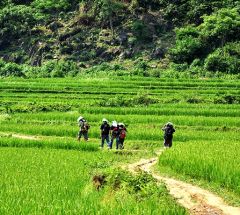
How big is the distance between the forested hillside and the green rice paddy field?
25.2 ft

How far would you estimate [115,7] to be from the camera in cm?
6019

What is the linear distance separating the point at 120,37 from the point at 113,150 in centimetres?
4105

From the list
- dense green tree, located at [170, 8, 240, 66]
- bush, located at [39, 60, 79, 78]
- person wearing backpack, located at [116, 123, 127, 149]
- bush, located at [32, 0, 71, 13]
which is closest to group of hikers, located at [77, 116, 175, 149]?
person wearing backpack, located at [116, 123, 127, 149]

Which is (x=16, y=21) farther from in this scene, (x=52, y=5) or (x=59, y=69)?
(x=59, y=69)

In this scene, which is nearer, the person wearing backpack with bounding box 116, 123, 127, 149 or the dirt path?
the dirt path

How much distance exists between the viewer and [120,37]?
60.6 metres

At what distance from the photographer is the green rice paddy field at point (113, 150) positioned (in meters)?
10.6

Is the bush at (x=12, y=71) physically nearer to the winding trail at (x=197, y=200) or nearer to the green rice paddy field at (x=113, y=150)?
the green rice paddy field at (x=113, y=150)

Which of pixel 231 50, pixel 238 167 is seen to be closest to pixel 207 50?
pixel 231 50

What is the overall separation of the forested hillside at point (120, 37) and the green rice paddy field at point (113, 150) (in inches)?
302

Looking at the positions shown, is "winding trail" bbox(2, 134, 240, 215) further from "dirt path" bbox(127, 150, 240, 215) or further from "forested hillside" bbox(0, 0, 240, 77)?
"forested hillside" bbox(0, 0, 240, 77)

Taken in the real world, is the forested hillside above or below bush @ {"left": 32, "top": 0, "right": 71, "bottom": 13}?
below

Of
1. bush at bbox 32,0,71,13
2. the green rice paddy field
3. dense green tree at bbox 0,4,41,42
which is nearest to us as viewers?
the green rice paddy field

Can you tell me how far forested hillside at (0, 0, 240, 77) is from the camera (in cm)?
5331
